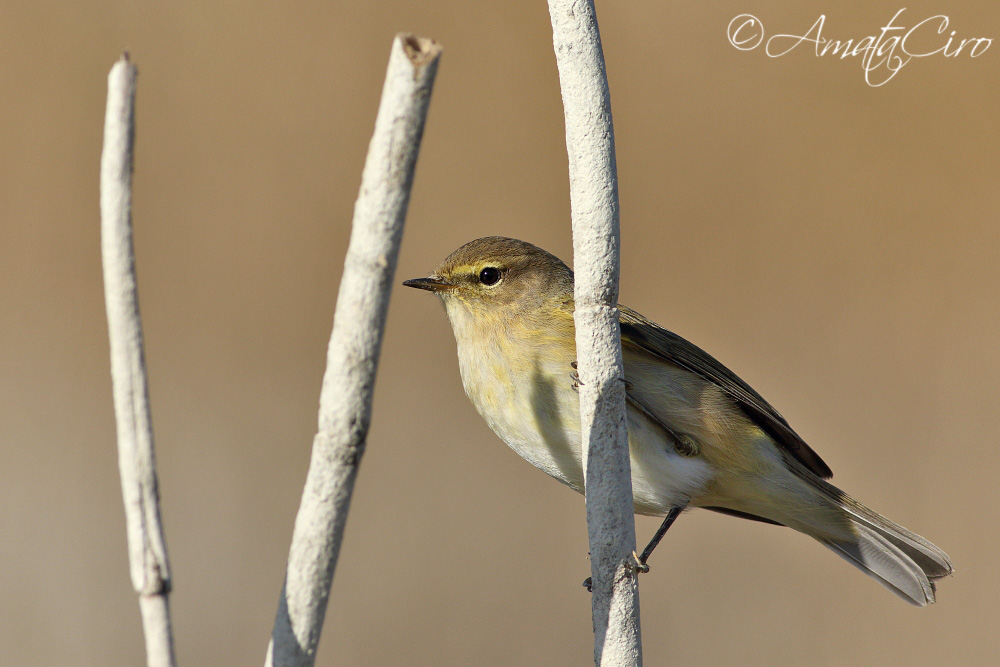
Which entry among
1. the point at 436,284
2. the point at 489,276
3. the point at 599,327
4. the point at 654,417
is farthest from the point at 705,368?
the point at 599,327

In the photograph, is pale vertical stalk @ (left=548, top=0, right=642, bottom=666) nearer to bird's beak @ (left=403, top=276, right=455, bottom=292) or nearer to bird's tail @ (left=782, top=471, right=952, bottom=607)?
bird's beak @ (left=403, top=276, right=455, bottom=292)

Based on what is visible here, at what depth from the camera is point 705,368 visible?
2643 mm

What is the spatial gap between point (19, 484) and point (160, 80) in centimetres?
225

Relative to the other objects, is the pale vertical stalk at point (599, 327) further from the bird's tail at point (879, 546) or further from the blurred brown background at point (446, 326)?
the blurred brown background at point (446, 326)

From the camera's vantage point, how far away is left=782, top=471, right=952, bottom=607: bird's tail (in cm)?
255

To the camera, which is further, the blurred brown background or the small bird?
the blurred brown background

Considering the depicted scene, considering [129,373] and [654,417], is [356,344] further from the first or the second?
[654,417]

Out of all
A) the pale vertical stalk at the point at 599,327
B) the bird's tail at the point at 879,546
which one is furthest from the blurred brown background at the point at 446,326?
the pale vertical stalk at the point at 599,327

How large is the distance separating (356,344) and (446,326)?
3.98 meters

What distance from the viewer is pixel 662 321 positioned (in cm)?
457

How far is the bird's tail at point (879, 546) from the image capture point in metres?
2.55

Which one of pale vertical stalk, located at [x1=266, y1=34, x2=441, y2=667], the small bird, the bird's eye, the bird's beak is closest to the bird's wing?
the small bird

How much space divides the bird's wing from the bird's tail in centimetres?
15

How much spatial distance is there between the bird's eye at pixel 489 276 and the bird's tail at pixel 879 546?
3.80ft
